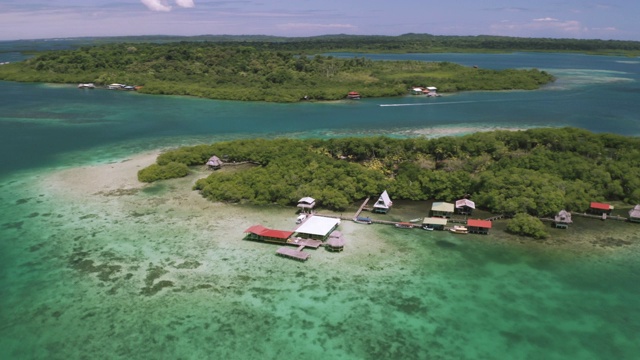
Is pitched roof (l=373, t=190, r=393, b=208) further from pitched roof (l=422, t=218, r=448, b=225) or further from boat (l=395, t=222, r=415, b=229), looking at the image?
pitched roof (l=422, t=218, r=448, b=225)

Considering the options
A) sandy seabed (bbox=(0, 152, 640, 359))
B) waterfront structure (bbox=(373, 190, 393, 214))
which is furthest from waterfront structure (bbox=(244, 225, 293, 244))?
waterfront structure (bbox=(373, 190, 393, 214))

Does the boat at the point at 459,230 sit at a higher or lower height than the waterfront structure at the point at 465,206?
lower

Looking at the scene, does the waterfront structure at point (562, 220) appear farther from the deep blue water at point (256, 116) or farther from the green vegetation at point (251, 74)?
the green vegetation at point (251, 74)

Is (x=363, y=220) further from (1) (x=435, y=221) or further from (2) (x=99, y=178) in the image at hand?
(2) (x=99, y=178)

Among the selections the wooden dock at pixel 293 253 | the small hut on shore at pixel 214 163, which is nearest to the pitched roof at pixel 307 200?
the wooden dock at pixel 293 253

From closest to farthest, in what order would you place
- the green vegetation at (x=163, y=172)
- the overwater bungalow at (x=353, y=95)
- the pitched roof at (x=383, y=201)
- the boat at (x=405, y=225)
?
the boat at (x=405, y=225) < the pitched roof at (x=383, y=201) < the green vegetation at (x=163, y=172) < the overwater bungalow at (x=353, y=95)

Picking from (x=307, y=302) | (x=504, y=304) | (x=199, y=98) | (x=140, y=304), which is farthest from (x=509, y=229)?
(x=199, y=98)

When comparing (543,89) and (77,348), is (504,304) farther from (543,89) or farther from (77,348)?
(543,89)

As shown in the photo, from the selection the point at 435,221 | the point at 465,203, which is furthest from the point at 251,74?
the point at 435,221
